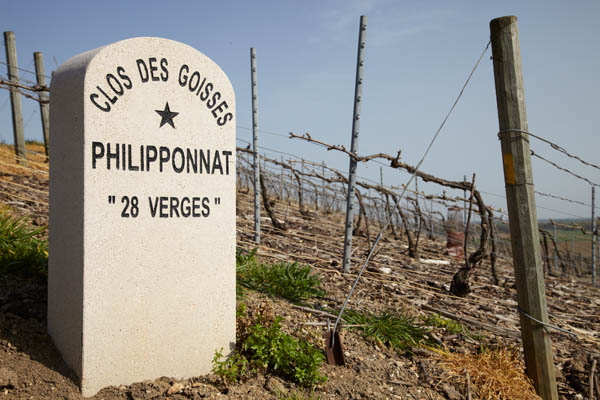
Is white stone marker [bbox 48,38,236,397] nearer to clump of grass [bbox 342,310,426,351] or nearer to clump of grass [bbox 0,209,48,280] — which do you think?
clump of grass [bbox 0,209,48,280]

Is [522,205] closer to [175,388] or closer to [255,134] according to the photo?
[175,388]

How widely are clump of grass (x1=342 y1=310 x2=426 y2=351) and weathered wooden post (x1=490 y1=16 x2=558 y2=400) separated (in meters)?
0.91

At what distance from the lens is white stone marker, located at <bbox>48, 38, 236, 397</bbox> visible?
9.05 feet

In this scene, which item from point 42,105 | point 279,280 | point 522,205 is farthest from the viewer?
point 42,105

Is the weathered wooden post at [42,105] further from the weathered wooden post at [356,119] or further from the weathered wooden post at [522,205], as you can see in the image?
the weathered wooden post at [522,205]

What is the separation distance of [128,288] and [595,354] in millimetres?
4052

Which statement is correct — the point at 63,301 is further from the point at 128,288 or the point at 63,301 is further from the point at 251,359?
the point at 251,359

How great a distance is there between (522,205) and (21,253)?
13.5 ft

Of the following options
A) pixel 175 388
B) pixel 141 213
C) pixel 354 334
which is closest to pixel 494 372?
pixel 354 334

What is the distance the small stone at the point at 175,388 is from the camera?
9.57ft

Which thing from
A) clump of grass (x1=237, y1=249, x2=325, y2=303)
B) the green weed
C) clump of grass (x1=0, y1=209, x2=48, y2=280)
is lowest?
the green weed

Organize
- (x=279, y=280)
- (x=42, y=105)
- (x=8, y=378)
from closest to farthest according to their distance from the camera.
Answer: (x=8, y=378), (x=279, y=280), (x=42, y=105)

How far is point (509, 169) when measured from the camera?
379 cm

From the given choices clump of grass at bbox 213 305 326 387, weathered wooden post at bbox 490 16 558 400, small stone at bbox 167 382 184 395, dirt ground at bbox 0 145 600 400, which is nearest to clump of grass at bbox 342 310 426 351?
dirt ground at bbox 0 145 600 400
